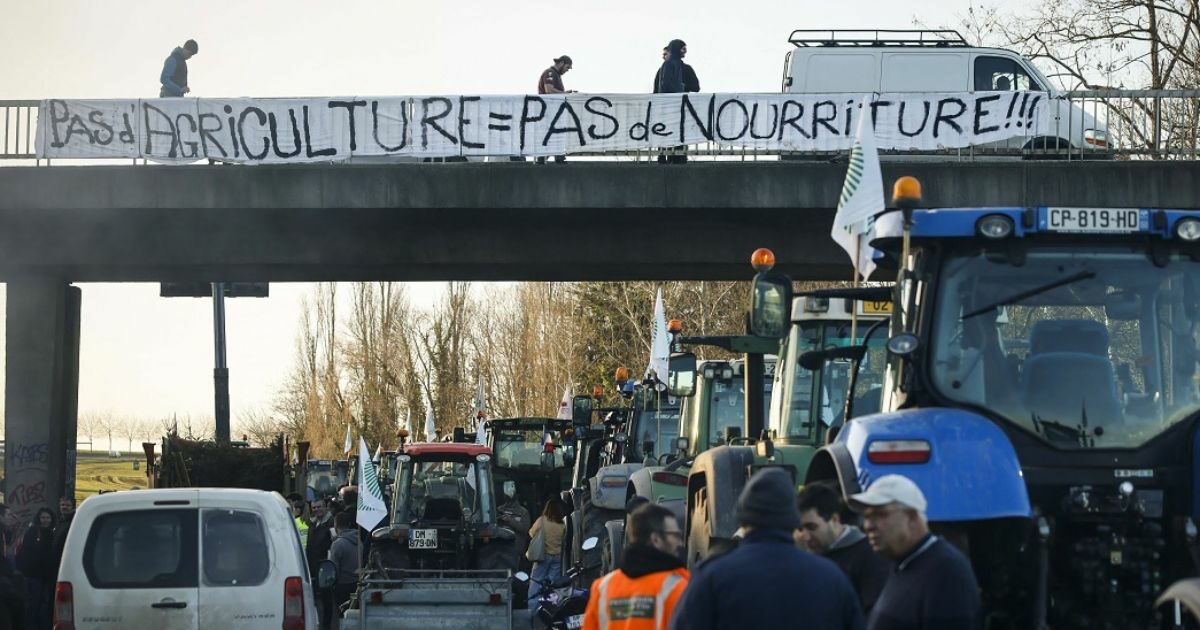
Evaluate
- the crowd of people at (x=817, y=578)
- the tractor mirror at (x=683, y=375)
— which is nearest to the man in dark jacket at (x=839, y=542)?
the crowd of people at (x=817, y=578)

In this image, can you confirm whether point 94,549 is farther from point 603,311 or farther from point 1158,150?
point 603,311

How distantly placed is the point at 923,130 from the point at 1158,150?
3.13m

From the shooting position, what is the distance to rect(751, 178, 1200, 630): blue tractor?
8.29m

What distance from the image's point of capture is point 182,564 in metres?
13.5

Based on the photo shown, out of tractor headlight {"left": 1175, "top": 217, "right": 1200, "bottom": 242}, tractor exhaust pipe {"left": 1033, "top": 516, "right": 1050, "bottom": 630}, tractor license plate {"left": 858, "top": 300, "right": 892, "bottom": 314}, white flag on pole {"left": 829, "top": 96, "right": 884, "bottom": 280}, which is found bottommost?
tractor exhaust pipe {"left": 1033, "top": 516, "right": 1050, "bottom": 630}

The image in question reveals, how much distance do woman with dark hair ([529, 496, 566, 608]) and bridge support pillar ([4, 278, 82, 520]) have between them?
10.6 meters

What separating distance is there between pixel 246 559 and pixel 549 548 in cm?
819

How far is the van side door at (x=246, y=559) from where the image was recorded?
13531mm

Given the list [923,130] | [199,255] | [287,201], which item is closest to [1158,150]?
[923,130]

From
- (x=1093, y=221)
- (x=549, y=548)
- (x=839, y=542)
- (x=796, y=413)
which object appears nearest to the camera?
(x=839, y=542)

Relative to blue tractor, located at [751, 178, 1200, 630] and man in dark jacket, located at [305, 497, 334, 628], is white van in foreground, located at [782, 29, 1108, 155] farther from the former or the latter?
blue tractor, located at [751, 178, 1200, 630]

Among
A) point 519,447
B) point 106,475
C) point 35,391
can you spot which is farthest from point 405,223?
point 106,475

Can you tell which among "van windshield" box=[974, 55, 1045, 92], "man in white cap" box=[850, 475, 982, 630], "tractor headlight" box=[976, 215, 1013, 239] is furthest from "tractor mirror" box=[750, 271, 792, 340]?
"van windshield" box=[974, 55, 1045, 92]

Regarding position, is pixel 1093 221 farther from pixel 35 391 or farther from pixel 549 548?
pixel 35 391
